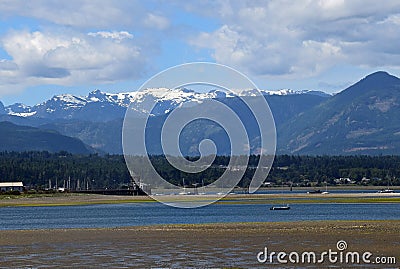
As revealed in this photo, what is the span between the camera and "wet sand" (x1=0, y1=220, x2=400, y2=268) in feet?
144

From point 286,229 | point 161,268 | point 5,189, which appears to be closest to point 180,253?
point 161,268

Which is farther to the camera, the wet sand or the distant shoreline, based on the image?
the distant shoreline

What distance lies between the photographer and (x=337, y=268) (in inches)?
1544

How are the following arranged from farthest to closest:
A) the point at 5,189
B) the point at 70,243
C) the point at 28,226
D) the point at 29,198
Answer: the point at 5,189 < the point at 29,198 < the point at 28,226 < the point at 70,243

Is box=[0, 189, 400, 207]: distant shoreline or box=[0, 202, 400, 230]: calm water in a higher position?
box=[0, 189, 400, 207]: distant shoreline

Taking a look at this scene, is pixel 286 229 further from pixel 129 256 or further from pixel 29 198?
pixel 29 198

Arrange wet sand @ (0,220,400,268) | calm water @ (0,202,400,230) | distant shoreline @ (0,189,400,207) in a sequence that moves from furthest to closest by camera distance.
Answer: distant shoreline @ (0,189,400,207), calm water @ (0,202,400,230), wet sand @ (0,220,400,268)

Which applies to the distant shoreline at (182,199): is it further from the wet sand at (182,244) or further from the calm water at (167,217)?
the wet sand at (182,244)

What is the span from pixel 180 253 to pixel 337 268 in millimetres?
11678

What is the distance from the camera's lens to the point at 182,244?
175 ft

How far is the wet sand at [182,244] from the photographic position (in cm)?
4400

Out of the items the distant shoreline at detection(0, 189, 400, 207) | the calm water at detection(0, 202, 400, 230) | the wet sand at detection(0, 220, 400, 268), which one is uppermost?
the distant shoreline at detection(0, 189, 400, 207)

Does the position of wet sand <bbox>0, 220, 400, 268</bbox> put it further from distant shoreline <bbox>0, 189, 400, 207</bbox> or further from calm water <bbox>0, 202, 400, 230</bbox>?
distant shoreline <bbox>0, 189, 400, 207</bbox>

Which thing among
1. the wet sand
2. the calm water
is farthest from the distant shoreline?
the wet sand
